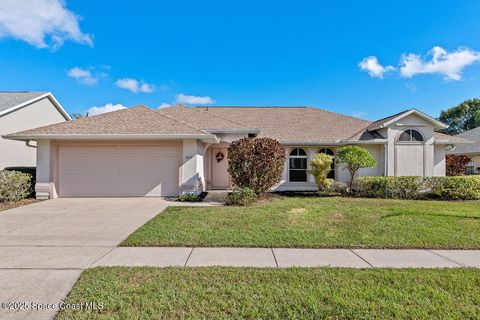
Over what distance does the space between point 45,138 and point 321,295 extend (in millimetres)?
12645

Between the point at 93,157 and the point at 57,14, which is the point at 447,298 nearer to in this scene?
Result: the point at 93,157

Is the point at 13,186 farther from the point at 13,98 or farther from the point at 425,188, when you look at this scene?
the point at 425,188

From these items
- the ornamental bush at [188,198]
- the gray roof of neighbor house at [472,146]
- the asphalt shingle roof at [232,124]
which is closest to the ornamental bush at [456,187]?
the asphalt shingle roof at [232,124]

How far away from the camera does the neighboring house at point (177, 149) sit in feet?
Answer: 37.1

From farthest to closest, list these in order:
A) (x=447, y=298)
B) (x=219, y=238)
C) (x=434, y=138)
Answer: (x=434, y=138), (x=219, y=238), (x=447, y=298)

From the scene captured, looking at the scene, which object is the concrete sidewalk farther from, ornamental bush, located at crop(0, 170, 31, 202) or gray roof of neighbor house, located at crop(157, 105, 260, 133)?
gray roof of neighbor house, located at crop(157, 105, 260, 133)

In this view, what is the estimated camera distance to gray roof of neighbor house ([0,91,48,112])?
15.3 m

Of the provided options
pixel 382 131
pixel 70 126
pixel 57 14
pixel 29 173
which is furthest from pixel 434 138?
pixel 29 173

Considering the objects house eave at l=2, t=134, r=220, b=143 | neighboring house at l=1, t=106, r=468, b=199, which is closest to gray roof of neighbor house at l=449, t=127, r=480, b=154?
neighboring house at l=1, t=106, r=468, b=199

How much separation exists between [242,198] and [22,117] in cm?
1563

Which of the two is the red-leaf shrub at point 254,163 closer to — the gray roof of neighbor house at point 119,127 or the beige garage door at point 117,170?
the gray roof of neighbor house at point 119,127

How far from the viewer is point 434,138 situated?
563 inches

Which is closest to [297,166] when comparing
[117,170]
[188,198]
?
[188,198]

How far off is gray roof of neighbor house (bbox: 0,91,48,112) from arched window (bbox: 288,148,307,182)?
17178mm
